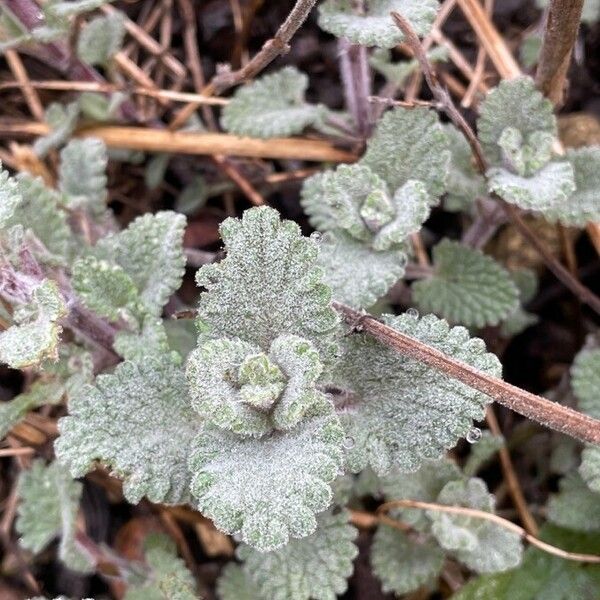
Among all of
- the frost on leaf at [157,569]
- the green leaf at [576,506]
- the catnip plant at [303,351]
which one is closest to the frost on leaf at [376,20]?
the catnip plant at [303,351]

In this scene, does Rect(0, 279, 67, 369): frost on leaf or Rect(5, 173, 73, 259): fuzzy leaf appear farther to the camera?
Rect(5, 173, 73, 259): fuzzy leaf

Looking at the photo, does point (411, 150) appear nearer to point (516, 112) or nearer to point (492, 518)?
point (516, 112)

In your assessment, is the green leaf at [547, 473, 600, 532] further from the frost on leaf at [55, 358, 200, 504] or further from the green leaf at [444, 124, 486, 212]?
the frost on leaf at [55, 358, 200, 504]

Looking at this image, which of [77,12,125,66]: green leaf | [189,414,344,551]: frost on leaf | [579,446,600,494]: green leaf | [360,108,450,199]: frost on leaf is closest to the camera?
[189,414,344,551]: frost on leaf

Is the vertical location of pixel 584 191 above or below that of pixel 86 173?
below

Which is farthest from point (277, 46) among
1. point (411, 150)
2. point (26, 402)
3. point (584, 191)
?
point (26, 402)

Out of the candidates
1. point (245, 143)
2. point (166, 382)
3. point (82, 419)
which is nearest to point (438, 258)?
point (245, 143)

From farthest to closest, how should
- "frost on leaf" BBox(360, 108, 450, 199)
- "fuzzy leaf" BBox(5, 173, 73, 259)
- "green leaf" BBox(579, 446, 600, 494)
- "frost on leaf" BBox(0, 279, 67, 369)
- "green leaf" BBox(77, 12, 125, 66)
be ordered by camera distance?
"green leaf" BBox(77, 12, 125, 66) < "fuzzy leaf" BBox(5, 173, 73, 259) < "frost on leaf" BBox(360, 108, 450, 199) < "green leaf" BBox(579, 446, 600, 494) < "frost on leaf" BBox(0, 279, 67, 369)

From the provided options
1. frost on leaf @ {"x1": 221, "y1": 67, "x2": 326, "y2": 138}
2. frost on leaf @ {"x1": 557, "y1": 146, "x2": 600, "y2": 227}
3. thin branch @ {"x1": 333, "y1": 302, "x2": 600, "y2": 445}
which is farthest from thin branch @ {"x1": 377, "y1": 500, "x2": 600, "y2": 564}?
frost on leaf @ {"x1": 221, "y1": 67, "x2": 326, "y2": 138}
